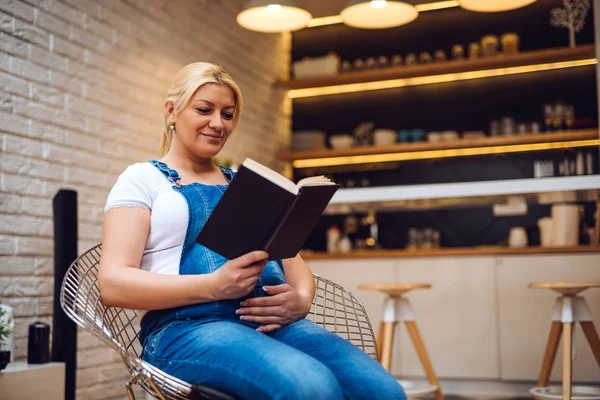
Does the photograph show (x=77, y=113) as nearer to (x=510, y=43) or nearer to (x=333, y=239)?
(x=333, y=239)

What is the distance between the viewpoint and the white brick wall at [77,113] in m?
2.88

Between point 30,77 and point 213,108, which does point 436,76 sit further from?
point 213,108

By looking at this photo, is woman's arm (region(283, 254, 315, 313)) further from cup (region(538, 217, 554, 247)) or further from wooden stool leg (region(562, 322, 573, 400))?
cup (region(538, 217, 554, 247))

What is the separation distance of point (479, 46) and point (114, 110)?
305 cm

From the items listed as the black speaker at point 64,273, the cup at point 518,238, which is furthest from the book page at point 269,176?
the cup at point 518,238

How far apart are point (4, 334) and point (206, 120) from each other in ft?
3.84

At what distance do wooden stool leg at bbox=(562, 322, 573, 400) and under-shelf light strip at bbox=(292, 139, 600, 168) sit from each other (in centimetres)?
208

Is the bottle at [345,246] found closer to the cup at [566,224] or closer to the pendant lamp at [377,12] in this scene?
the cup at [566,224]

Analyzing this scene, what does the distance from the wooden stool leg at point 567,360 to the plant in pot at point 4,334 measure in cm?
241

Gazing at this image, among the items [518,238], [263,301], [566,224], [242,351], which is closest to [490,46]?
[518,238]

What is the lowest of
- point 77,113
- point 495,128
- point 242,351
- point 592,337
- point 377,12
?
point 592,337

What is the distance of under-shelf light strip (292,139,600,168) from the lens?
201 inches

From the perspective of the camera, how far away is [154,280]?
1.41 metres

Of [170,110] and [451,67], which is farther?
[451,67]
